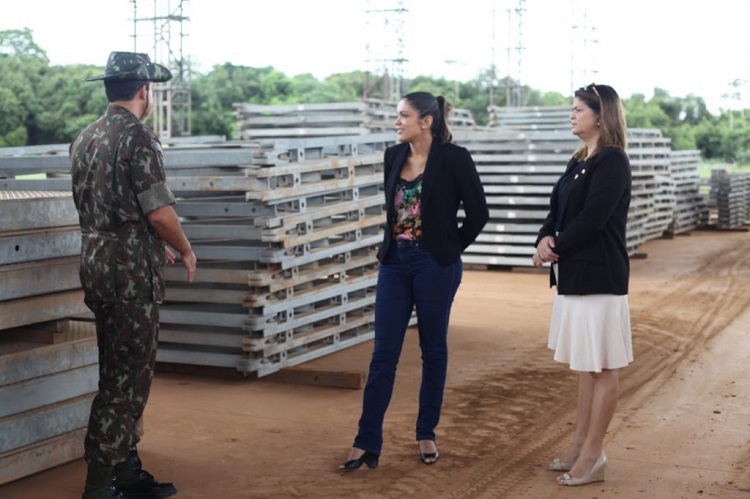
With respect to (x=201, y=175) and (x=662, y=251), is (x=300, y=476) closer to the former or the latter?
(x=201, y=175)

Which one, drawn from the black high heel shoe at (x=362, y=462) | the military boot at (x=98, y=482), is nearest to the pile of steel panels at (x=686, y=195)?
the black high heel shoe at (x=362, y=462)

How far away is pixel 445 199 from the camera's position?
5848 mm

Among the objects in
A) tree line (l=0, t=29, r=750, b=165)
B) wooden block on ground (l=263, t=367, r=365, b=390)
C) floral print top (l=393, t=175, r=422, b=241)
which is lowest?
wooden block on ground (l=263, t=367, r=365, b=390)

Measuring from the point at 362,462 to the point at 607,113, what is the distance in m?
2.36

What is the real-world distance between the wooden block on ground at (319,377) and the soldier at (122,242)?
3050 mm

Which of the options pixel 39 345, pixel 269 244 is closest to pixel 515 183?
pixel 269 244

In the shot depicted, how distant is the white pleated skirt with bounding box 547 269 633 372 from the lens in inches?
213

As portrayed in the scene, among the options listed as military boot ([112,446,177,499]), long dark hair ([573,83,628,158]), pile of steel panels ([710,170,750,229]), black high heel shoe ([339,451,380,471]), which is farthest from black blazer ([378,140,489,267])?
pile of steel panels ([710,170,750,229])

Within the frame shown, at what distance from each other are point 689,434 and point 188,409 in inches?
135

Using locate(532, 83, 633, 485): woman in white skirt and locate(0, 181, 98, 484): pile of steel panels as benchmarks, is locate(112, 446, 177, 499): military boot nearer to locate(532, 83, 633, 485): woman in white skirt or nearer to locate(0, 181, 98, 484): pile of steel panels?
locate(0, 181, 98, 484): pile of steel panels

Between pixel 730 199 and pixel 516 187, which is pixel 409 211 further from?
pixel 730 199

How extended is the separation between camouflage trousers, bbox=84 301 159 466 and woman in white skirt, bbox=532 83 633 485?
214 cm

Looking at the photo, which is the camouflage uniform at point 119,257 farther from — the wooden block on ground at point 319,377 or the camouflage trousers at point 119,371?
the wooden block on ground at point 319,377

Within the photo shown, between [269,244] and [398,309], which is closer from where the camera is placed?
[398,309]
